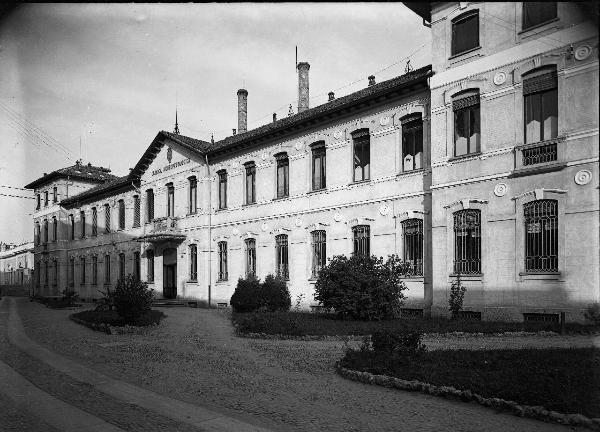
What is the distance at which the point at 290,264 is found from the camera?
23469 millimetres

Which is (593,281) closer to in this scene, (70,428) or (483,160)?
(483,160)

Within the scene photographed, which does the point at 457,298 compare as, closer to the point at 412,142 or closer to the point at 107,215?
the point at 412,142

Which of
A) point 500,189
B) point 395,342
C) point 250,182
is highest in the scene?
point 250,182

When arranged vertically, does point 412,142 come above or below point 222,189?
above

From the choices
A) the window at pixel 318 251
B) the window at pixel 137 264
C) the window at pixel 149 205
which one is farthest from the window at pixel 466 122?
the window at pixel 137 264

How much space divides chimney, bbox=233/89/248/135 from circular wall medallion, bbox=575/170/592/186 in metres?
24.5

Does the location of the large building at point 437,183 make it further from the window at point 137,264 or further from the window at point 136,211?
the window at point 137,264

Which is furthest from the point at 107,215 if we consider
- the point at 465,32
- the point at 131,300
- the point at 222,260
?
the point at 465,32

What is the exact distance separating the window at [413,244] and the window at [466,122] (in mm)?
3309

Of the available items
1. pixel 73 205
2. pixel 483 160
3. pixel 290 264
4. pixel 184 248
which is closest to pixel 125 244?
pixel 184 248

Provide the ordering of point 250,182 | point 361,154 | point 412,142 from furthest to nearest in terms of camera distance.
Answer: point 250,182 → point 361,154 → point 412,142

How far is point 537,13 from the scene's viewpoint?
13234mm

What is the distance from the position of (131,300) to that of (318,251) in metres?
9.02

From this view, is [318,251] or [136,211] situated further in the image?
[136,211]
